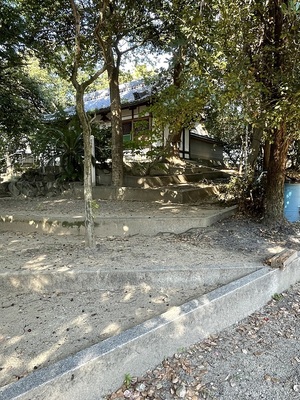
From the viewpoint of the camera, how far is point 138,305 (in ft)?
8.43

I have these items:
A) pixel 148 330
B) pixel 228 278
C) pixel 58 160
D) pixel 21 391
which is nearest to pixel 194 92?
pixel 228 278

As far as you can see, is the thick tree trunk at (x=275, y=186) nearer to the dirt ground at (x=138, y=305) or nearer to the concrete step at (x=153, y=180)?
the dirt ground at (x=138, y=305)

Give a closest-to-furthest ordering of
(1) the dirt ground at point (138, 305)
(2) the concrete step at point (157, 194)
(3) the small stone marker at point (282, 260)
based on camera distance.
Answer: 1. (1) the dirt ground at point (138, 305)
2. (3) the small stone marker at point (282, 260)
3. (2) the concrete step at point (157, 194)

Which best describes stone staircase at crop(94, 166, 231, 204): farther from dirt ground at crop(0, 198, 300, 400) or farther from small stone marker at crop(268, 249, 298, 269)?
small stone marker at crop(268, 249, 298, 269)

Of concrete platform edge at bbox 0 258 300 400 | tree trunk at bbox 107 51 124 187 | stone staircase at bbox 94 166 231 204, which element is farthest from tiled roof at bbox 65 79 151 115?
concrete platform edge at bbox 0 258 300 400

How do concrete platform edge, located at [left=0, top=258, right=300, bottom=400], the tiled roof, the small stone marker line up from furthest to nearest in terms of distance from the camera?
the tiled roof → the small stone marker → concrete platform edge, located at [left=0, top=258, right=300, bottom=400]

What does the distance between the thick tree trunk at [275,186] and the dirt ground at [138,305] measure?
30 centimetres

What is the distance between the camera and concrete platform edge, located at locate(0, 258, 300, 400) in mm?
1573

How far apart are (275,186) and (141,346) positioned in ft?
11.9

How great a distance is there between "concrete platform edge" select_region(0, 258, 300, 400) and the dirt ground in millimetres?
92

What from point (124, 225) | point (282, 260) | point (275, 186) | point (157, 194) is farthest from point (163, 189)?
point (282, 260)

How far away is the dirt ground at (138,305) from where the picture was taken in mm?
1889

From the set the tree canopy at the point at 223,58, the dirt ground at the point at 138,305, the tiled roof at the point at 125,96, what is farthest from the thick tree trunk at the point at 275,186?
the tiled roof at the point at 125,96

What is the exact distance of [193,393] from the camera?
181 cm
